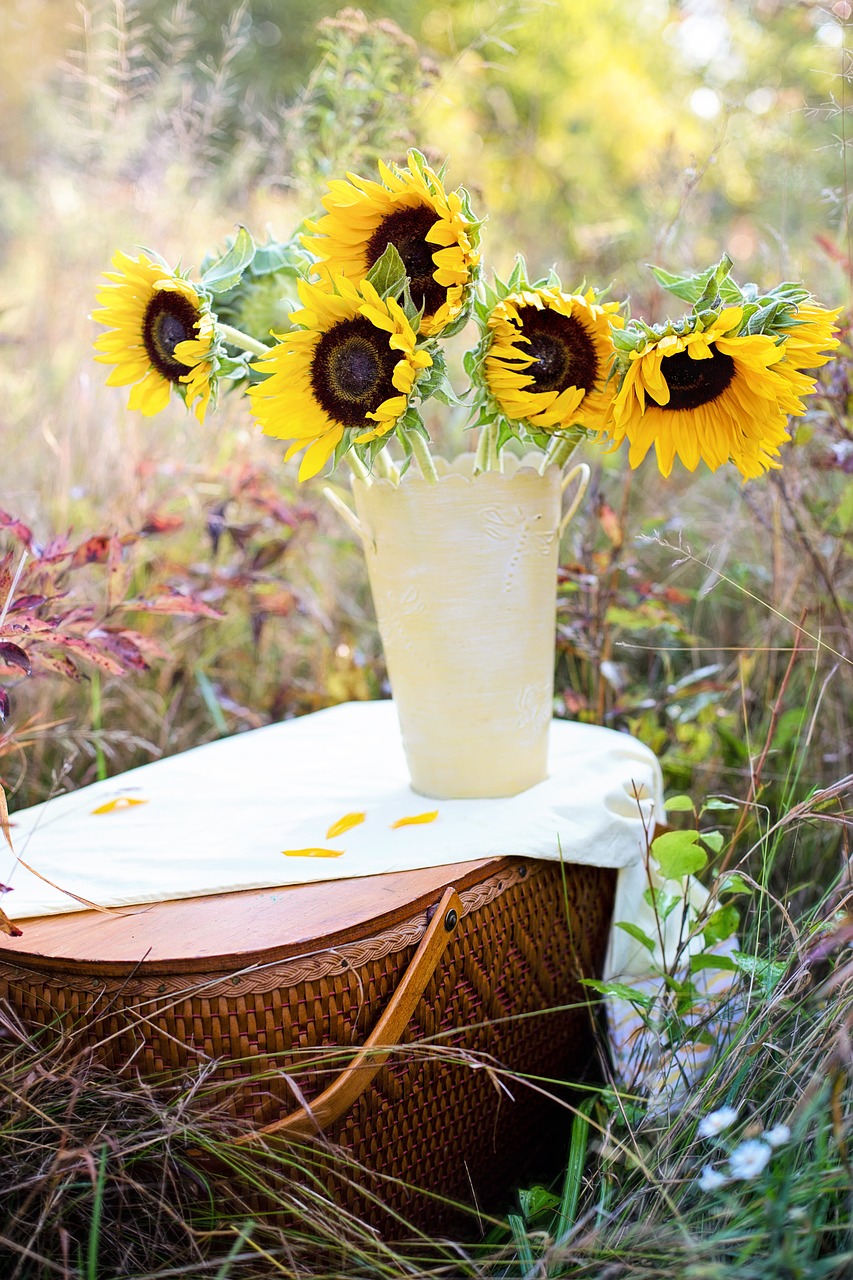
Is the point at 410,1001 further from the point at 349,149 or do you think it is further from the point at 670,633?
the point at 349,149

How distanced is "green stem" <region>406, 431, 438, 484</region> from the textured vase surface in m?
0.01

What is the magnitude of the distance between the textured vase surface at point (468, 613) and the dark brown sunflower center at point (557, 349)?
0.14 meters

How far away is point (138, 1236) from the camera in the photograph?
0.75 metres

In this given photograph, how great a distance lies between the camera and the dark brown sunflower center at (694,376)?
88 centimetres

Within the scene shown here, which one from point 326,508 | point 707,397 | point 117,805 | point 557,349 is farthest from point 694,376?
point 326,508

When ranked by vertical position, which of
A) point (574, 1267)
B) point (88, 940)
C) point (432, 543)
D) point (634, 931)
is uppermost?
point (432, 543)

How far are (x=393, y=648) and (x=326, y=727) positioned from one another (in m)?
0.35

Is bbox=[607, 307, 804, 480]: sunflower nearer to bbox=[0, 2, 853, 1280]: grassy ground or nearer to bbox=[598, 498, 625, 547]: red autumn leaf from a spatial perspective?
bbox=[0, 2, 853, 1280]: grassy ground

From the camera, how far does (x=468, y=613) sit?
1045 millimetres

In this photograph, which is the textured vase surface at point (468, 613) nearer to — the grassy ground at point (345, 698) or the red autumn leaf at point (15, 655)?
the grassy ground at point (345, 698)

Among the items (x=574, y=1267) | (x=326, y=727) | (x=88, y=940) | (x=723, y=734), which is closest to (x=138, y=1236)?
(x=88, y=940)

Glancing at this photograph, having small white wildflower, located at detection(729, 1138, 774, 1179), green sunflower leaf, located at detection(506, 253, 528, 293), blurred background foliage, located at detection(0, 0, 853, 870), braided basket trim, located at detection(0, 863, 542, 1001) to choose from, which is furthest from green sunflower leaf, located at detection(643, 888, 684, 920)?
green sunflower leaf, located at detection(506, 253, 528, 293)

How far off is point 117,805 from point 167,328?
0.57 m

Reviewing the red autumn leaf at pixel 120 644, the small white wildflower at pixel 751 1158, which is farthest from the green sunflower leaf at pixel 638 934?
the red autumn leaf at pixel 120 644
